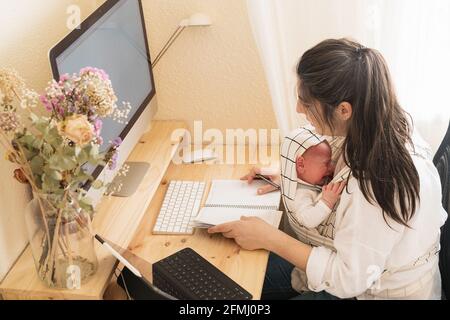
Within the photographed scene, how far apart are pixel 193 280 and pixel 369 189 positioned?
0.48 metres

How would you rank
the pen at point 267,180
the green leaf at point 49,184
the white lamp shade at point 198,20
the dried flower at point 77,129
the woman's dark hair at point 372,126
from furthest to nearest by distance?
1. the white lamp shade at point 198,20
2. the pen at point 267,180
3. the woman's dark hair at point 372,126
4. the green leaf at point 49,184
5. the dried flower at point 77,129

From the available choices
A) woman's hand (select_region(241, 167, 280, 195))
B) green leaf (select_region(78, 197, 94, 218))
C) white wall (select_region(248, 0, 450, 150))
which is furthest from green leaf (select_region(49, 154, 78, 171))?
white wall (select_region(248, 0, 450, 150))

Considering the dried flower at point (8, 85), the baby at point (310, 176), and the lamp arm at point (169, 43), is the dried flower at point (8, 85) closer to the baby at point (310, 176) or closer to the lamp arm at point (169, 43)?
the baby at point (310, 176)

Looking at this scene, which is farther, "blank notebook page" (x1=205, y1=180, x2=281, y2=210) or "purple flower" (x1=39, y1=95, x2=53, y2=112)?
"blank notebook page" (x1=205, y1=180, x2=281, y2=210)

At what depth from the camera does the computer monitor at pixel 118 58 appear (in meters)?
1.34

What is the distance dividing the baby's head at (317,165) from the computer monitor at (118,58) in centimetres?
52

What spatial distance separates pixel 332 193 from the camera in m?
1.44

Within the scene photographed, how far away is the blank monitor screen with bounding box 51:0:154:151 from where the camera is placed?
1.33m

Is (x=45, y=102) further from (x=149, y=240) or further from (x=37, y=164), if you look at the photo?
(x=149, y=240)

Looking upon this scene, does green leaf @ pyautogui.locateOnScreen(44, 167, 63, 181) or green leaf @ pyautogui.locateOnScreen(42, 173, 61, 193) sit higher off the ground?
green leaf @ pyautogui.locateOnScreen(44, 167, 63, 181)

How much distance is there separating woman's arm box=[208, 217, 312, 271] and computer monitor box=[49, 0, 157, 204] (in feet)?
1.22

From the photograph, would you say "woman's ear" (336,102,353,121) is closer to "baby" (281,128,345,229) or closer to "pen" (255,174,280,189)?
"baby" (281,128,345,229)

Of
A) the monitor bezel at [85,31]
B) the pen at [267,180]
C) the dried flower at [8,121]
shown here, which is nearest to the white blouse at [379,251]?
the pen at [267,180]

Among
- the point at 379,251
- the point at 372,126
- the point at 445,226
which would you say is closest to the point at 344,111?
the point at 372,126
